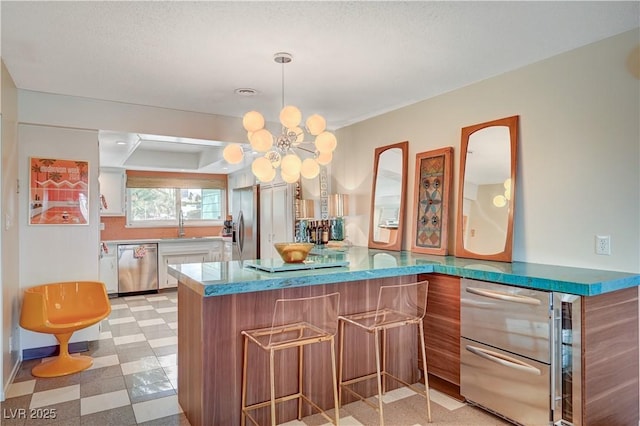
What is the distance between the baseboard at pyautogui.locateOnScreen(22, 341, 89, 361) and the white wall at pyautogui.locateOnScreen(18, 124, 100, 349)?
0.12 feet

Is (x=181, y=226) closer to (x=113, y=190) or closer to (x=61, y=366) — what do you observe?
(x=113, y=190)

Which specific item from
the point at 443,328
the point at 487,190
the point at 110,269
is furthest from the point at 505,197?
the point at 110,269

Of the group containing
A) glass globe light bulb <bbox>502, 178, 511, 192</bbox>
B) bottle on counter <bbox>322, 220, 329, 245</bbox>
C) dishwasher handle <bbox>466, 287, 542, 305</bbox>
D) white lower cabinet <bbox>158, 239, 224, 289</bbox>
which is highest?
glass globe light bulb <bbox>502, 178, 511, 192</bbox>

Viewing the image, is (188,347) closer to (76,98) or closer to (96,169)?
(96,169)

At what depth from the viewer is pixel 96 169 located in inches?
152

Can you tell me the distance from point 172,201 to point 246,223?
2084 mm

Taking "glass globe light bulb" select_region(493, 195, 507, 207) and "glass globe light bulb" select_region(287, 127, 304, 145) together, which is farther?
"glass globe light bulb" select_region(493, 195, 507, 207)

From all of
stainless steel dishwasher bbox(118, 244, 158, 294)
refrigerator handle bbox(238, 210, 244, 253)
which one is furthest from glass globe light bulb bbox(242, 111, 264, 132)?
stainless steel dishwasher bbox(118, 244, 158, 294)

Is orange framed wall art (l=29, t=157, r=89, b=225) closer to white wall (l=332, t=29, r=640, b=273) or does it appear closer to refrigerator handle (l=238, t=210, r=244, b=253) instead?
refrigerator handle (l=238, t=210, r=244, b=253)

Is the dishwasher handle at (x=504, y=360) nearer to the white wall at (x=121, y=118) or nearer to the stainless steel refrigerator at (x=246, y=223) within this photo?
the white wall at (x=121, y=118)

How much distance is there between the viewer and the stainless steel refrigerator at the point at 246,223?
5.91m

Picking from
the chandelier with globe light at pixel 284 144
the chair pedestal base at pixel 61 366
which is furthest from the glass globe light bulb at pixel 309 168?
the chair pedestal base at pixel 61 366

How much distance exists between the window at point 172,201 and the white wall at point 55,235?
3340mm

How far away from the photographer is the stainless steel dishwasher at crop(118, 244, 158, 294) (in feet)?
20.0
